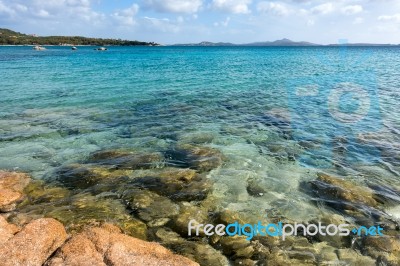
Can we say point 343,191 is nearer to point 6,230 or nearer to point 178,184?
point 178,184

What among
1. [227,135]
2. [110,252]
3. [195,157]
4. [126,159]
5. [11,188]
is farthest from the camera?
[227,135]

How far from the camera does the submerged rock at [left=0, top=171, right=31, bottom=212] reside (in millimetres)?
9953

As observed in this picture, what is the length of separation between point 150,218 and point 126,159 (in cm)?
507

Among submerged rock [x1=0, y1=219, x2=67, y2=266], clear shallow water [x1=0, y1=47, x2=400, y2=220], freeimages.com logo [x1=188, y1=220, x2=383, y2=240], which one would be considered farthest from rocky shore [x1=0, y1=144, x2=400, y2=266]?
clear shallow water [x1=0, y1=47, x2=400, y2=220]

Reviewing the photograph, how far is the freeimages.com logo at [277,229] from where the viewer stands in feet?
28.7

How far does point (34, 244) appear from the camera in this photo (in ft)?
23.5

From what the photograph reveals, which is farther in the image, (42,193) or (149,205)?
(42,193)

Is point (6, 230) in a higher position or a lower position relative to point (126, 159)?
higher

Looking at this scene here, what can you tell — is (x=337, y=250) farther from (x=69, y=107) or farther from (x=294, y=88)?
(x=294, y=88)

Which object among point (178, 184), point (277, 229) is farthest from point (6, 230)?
point (277, 229)

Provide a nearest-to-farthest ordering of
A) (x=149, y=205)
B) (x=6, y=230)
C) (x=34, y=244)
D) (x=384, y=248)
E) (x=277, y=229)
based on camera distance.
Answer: (x=34, y=244)
(x=6, y=230)
(x=384, y=248)
(x=277, y=229)
(x=149, y=205)

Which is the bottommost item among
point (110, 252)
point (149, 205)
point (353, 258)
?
point (353, 258)

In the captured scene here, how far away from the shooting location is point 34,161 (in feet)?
45.8

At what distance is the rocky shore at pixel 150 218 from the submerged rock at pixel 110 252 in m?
0.02
